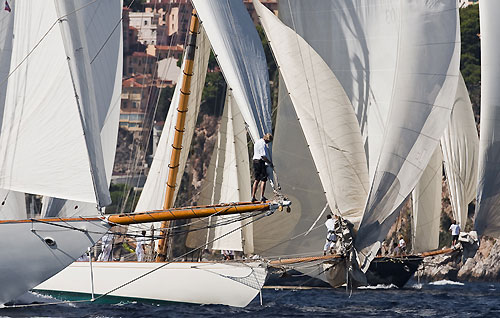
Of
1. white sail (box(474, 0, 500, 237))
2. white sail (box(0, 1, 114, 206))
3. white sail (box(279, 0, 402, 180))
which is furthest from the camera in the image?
white sail (box(279, 0, 402, 180))

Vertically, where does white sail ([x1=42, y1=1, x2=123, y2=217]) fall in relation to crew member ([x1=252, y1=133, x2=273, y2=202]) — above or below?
above

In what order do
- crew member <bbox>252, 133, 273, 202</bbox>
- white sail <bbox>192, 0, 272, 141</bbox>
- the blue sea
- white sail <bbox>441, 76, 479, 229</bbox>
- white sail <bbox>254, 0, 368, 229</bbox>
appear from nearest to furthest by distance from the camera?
1. crew member <bbox>252, 133, 273, 202</bbox>
2. white sail <bbox>192, 0, 272, 141</bbox>
3. the blue sea
4. white sail <bbox>254, 0, 368, 229</bbox>
5. white sail <bbox>441, 76, 479, 229</bbox>

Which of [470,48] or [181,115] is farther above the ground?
[470,48]

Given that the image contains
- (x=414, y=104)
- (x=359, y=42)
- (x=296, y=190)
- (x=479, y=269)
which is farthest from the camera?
(x=479, y=269)

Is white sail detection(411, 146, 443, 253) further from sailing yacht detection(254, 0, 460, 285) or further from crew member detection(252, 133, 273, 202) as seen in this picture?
crew member detection(252, 133, 273, 202)

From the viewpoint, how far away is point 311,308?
30.7 metres

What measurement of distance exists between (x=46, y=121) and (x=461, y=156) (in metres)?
21.2

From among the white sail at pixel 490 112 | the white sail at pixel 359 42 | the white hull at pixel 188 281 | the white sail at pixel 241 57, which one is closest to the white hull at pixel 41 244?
the white sail at pixel 241 57

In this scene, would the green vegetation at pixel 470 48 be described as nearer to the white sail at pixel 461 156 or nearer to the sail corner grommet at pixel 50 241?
the white sail at pixel 461 156

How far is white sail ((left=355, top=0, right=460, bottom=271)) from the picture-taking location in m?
26.8

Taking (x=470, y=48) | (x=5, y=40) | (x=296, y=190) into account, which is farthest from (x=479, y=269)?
(x=5, y=40)

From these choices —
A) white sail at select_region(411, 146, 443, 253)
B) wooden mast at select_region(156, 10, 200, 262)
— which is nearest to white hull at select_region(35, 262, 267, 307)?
wooden mast at select_region(156, 10, 200, 262)

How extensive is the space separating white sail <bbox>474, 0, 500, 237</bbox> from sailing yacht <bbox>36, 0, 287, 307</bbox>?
6.44m

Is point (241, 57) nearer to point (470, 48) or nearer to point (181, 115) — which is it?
point (181, 115)
